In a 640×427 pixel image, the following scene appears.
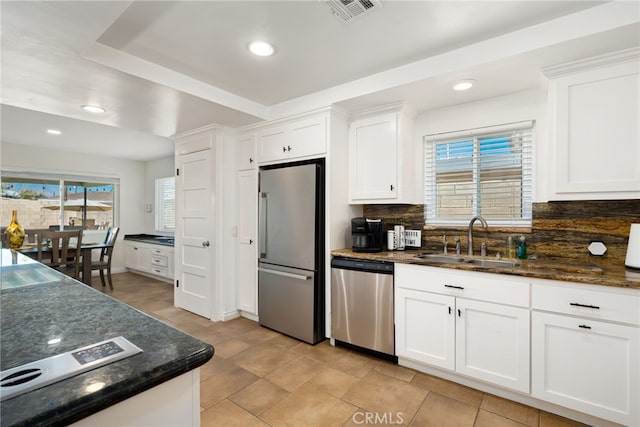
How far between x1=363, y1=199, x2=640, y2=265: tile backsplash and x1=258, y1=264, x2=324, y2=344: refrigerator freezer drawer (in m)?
1.41

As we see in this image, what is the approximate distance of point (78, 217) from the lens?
5887mm

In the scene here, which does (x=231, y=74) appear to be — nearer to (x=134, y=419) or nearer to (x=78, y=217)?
(x=134, y=419)

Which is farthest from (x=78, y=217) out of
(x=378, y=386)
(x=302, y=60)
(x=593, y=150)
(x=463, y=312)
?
(x=593, y=150)

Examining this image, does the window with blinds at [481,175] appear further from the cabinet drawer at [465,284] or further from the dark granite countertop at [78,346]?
the dark granite countertop at [78,346]

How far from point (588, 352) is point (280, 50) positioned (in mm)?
2666

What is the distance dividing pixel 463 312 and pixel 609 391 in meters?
0.80

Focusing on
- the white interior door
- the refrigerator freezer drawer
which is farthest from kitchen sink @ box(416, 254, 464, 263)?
the white interior door

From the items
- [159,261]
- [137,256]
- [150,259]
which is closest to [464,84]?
[159,261]

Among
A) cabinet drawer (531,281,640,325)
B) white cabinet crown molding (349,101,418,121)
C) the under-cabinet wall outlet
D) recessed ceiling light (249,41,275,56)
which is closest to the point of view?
cabinet drawer (531,281,640,325)

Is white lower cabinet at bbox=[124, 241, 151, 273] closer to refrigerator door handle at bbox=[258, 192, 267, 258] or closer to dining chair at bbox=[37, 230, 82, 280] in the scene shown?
dining chair at bbox=[37, 230, 82, 280]

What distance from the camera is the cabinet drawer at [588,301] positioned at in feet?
5.37

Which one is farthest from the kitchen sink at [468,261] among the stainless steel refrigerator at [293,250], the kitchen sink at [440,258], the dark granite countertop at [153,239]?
the dark granite countertop at [153,239]

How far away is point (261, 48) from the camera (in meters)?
2.10

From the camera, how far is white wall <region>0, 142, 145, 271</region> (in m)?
5.04
